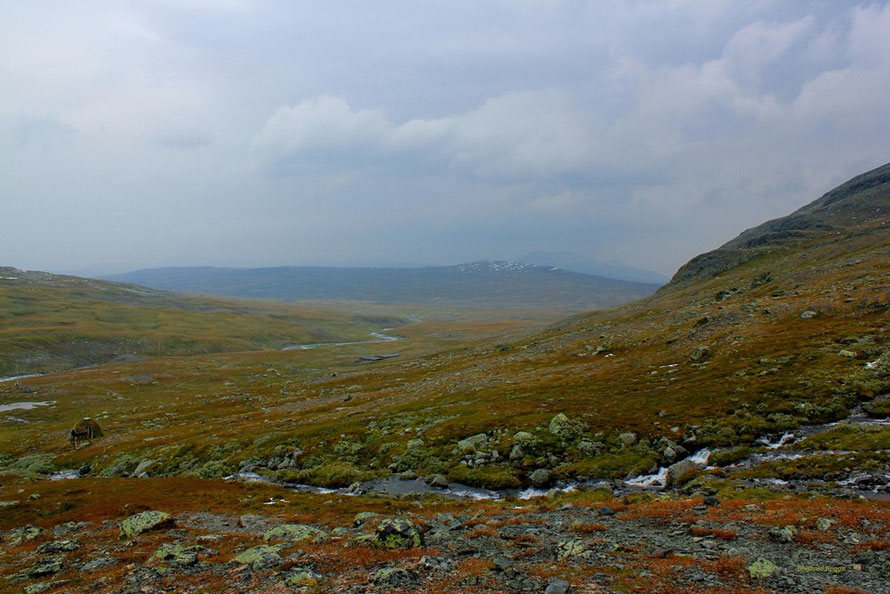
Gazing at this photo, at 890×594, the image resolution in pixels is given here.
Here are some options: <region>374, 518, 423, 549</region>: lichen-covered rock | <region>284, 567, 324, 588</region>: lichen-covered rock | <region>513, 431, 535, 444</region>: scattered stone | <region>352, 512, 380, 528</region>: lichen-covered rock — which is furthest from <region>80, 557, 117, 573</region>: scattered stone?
<region>513, 431, 535, 444</region>: scattered stone

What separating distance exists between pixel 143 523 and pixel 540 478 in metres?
26.1

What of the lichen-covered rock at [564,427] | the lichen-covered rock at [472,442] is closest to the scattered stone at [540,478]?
the lichen-covered rock at [564,427]

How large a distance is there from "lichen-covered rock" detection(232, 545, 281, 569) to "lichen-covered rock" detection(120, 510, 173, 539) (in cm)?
942

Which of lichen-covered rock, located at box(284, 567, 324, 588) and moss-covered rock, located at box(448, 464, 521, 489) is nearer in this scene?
lichen-covered rock, located at box(284, 567, 324, 588)

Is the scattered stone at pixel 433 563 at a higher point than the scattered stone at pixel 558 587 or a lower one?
lower

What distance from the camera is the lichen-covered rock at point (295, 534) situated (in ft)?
72.5

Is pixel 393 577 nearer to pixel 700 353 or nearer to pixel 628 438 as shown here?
pixel 628 438

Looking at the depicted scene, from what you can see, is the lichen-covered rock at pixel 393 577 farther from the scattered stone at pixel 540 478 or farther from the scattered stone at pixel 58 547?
the scattered stone at pixel 58 547

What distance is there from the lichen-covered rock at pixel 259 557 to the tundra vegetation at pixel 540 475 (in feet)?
0.44

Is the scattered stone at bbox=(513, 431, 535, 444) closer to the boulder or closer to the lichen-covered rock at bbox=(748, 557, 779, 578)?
the boulder

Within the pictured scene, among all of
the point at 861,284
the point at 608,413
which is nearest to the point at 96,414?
the point at 608,413

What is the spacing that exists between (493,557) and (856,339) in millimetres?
46389

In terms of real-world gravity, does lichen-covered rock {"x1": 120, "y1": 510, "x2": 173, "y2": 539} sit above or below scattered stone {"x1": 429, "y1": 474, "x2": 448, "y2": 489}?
above

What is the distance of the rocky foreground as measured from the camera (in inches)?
590
